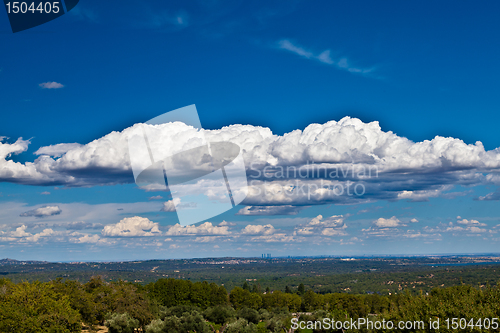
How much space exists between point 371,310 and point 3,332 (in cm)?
7797

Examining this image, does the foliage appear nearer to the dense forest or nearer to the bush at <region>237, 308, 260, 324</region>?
the dense forest

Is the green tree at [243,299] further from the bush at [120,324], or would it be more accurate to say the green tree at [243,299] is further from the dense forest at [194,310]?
the bush at [120,324]

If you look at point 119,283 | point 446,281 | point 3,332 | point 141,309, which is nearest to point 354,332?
point 3,332

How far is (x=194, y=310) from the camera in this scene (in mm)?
68062

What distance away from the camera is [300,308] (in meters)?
109

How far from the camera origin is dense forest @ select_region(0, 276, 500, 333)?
1100 inches

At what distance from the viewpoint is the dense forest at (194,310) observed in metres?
27.9

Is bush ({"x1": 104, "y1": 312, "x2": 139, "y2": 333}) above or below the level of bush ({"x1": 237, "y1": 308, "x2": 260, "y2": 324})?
above

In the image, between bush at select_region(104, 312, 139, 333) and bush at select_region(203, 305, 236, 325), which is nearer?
bush at select_region(104, 312, 139, 333)

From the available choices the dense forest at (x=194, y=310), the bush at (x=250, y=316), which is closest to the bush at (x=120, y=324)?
the dense forest at (x=194, y=310)

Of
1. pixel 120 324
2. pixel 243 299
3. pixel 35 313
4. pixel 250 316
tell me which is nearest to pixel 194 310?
pixel 250 316

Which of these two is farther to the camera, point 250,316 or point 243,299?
point 243,299

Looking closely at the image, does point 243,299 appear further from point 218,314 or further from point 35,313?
point 35,313

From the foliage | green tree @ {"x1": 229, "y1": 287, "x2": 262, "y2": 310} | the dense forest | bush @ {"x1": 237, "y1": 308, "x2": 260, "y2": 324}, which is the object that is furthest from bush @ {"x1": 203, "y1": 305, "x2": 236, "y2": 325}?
the foliage
